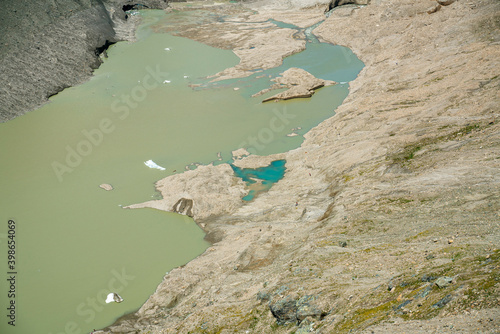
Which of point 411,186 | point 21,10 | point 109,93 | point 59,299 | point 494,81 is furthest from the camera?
point 21,10

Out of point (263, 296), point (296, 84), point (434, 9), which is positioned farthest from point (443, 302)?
point (434, 9)

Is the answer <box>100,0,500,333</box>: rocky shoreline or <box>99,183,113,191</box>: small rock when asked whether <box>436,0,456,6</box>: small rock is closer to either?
<box>100,0,500,333</box>: rocky shoreline

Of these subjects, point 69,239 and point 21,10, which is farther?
point 21,10

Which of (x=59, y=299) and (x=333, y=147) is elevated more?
(x=333, y=147)

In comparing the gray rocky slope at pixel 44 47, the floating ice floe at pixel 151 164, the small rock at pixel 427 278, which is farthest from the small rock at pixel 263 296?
the gray rocky slope at pixel 44 47

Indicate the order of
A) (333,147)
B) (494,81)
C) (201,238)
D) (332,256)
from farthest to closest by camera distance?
1. (333,147)
2. (494,81)
3. (201,238)
4. (332,256)

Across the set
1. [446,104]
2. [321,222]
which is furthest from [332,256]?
[446,104]

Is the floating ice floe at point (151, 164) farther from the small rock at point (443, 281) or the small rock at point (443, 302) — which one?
the small rock at point (443, 302)

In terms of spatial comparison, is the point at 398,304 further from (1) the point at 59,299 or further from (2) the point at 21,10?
(2) the point at 21,10
